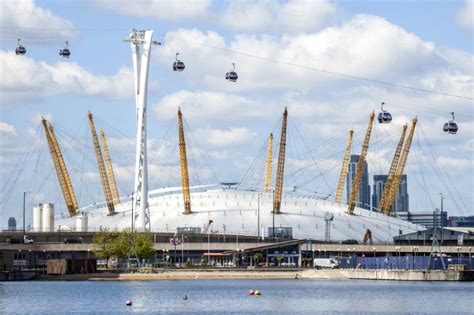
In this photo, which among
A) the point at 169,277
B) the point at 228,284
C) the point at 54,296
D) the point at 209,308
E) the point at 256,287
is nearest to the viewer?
the point at 209,308

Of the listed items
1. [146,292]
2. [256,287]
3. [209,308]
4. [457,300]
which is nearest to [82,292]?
[146,292]

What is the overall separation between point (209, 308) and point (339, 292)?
27.5 metres

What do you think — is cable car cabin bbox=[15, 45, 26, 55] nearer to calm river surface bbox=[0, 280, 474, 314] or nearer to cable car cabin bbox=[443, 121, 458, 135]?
calm river surface bbox=[0, 280, 474, 314]

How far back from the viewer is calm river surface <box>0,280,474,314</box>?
12019 cm

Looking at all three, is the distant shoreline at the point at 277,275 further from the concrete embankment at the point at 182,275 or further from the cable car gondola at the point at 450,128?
the cable car gondola at the point at 450,128

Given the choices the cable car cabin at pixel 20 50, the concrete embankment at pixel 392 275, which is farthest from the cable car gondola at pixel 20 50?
the concrete embankment at pixel 392 275

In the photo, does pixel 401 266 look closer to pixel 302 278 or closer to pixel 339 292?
pixel 302 278

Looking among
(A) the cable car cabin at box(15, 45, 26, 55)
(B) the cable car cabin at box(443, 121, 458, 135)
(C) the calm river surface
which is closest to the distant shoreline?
(C) the calm river surface

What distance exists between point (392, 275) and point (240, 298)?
158ft

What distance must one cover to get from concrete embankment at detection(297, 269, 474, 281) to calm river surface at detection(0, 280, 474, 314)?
3.68m

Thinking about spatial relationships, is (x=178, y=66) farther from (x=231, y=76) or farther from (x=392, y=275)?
(x=392, y=275)

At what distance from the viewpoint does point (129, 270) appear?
194m

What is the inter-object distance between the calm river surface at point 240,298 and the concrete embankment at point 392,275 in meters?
3.68

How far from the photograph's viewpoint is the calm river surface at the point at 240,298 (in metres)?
120
